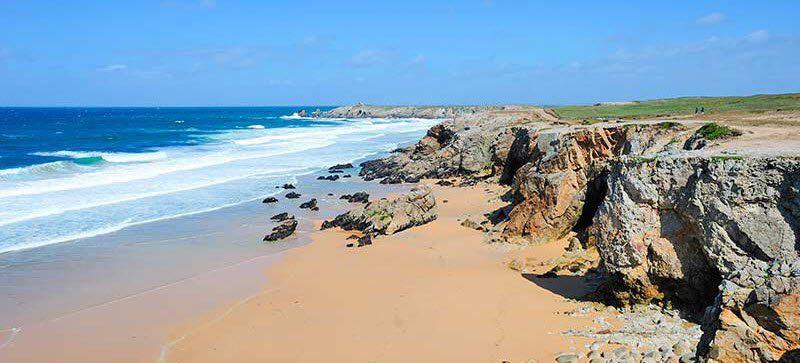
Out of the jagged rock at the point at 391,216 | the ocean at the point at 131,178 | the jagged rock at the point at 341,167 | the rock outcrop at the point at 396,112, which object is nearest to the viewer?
the jagged rock at the point at 391,216

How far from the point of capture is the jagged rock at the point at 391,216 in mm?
20766

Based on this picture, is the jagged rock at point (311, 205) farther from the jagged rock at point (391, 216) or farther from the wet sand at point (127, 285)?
the jagged rock at point (391, 216)

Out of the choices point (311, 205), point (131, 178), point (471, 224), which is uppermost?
point (471, 224)

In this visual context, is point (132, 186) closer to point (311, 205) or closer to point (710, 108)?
point (311, 205)

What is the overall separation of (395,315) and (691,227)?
5.95 meters

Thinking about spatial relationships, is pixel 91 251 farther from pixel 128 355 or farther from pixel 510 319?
pixel 510 319

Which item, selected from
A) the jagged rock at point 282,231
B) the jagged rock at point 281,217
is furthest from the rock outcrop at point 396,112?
the jagged rock at point 282,231

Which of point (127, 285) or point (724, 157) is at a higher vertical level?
point (724, 157)

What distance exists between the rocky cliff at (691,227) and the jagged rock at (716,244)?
0.05 ft

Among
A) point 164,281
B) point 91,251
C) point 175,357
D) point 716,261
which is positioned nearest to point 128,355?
point 175,357

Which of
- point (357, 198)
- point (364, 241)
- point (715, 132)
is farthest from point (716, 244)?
point (357, 198)

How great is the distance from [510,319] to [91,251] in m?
14.0

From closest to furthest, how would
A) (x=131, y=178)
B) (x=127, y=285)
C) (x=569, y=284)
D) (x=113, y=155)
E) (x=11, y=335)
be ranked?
(x=11, y=335)
(x=569, y=284)
(x=127, y=285)
(x=131, y=178)
(x=113, y=155)

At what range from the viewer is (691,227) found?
10.4 meters
